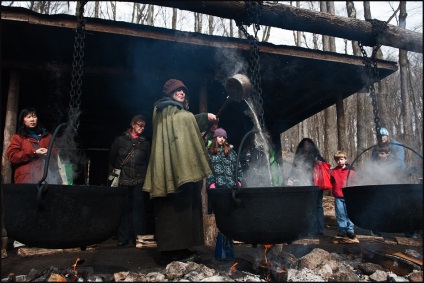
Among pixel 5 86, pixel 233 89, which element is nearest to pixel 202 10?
pixel 233 89

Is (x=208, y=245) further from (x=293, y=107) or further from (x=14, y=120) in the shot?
(x=293, y=107)

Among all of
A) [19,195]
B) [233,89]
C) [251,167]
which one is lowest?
[19,195]

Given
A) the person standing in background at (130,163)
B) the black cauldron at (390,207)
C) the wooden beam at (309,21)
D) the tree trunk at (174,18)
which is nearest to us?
the black cauldron at (390,207)

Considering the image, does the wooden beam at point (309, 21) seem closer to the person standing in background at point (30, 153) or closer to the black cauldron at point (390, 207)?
the black cauldron at point (390, 207)

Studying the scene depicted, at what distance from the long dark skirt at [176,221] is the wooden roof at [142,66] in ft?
7.88

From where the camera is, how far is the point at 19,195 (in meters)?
2.35

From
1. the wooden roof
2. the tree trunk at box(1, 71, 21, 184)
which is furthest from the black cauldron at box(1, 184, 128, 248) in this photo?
the tree trunk at box(1, 71, 21, 184)

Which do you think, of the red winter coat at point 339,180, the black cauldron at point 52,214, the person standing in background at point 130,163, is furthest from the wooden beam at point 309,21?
the red winter coat at point 339,180

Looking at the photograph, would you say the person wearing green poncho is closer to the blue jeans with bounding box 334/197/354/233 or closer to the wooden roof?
the wooden roof

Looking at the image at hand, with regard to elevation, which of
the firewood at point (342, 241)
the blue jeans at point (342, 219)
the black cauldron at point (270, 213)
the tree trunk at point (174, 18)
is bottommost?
the firewood at point (342, 241)

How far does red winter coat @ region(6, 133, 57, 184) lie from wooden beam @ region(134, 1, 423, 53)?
8.68ft

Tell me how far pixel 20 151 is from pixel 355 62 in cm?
535

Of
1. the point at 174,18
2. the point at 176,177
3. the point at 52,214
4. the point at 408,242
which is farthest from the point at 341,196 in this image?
the point at 174,18

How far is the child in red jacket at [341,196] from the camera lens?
5614 millimetres
